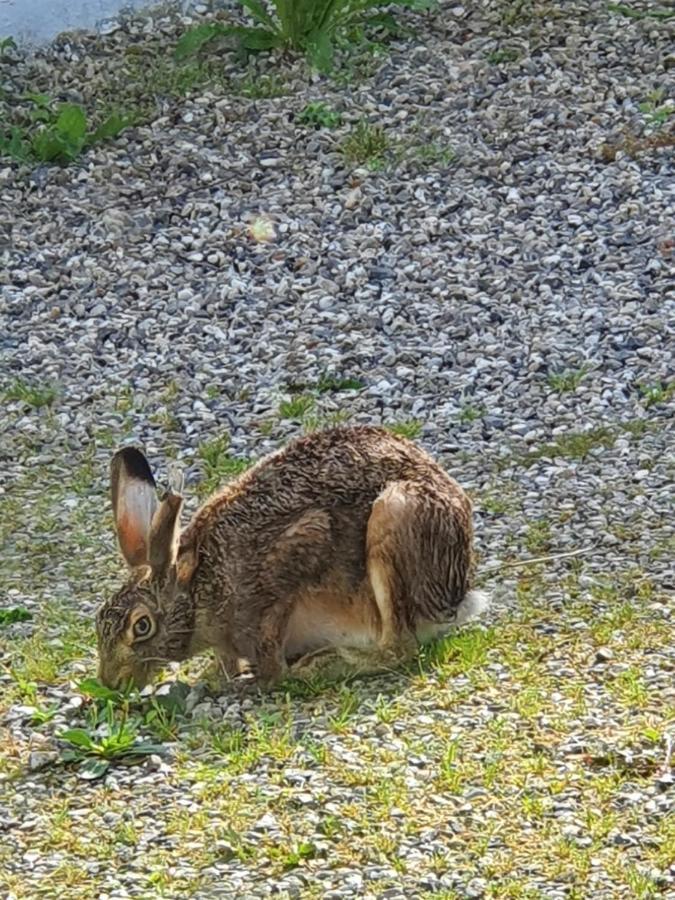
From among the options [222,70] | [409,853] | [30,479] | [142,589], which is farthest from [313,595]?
[222,70]

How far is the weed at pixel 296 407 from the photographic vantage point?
1064 centimetres

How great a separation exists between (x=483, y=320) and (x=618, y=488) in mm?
2195

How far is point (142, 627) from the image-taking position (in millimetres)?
7840

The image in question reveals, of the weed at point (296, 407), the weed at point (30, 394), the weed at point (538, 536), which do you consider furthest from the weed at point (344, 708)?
the weed at point (30, 394)

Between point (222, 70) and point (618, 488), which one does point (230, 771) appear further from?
point (222, 70)

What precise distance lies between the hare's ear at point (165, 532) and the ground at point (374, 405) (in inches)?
20.6

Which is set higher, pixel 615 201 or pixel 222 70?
pixel 222 70

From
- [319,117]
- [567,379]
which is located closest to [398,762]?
[567,379]

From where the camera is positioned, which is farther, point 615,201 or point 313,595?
point 615,201

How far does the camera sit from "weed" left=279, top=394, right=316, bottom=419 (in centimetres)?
1064

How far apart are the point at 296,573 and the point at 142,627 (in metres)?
0.66

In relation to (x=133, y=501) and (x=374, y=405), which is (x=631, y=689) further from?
(x=374, y=405)

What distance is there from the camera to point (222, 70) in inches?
555

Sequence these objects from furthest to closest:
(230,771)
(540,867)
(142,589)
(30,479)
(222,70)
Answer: (222,70), (30,479), (142,589), (230,771), (540,867)
